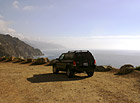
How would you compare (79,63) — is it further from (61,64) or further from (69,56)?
(61,64)

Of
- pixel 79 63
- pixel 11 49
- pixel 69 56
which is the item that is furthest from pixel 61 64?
pixel 11 49

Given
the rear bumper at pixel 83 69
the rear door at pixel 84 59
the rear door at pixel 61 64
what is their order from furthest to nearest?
the rear door at pixel 61 64 → the rear door at pixel 84 59 → the rear bumper at pixel 83 69

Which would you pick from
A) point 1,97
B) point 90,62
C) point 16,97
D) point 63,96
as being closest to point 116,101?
point 63,96

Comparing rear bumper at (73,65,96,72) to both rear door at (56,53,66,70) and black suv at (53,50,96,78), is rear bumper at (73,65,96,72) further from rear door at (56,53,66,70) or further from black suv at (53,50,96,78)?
rear door at (56,53,66,70)

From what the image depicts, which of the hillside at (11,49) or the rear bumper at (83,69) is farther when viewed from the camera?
the hillside at (11,49)

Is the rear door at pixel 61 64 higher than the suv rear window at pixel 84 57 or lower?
lower

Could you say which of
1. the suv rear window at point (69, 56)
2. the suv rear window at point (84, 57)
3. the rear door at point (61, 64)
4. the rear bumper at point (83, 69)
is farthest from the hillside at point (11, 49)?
the rear bumper at point (83, 69)

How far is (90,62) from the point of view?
10.3 m

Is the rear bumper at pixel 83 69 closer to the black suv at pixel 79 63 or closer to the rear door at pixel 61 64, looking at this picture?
the black suv at pixel 79 63

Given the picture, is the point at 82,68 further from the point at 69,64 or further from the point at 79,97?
the point at 79,97

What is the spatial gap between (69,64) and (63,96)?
189 inches

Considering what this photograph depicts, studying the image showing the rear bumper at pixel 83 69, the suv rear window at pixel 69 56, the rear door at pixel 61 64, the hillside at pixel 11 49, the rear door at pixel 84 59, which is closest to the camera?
the rear bumper at pixel 83 69

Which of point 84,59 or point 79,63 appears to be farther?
point 84,59

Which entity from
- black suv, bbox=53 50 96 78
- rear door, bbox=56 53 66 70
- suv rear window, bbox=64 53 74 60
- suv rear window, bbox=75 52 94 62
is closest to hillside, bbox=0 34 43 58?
rear door, bbox=56 53 66 70
